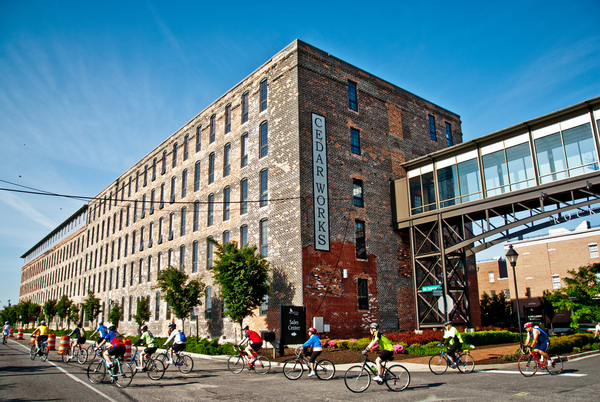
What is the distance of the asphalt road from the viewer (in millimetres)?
10352

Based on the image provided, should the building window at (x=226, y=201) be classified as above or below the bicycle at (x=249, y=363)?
above

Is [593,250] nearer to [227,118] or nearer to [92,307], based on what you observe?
[227,118]

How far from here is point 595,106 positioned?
2059cm

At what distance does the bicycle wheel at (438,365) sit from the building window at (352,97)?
18126 mm

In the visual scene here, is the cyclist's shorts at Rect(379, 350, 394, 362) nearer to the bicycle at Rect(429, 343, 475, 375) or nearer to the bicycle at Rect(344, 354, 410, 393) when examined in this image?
the bicycle at Rect(344, 354, 410, 393)

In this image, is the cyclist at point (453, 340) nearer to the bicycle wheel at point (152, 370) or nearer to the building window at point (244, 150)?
the bicycle wheel at point (152, 370)

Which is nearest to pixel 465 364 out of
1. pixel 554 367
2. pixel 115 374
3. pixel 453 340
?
pixel 453 340

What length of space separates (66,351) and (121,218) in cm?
3159

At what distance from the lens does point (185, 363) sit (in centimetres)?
1619

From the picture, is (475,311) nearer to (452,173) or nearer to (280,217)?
(452,173)

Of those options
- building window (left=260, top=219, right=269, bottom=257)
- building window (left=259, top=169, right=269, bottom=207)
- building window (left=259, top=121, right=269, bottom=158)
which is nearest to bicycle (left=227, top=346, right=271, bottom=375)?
building window (left=260, top=219, right=269, bottom=257)

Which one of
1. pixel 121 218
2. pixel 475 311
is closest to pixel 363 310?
pixel 475 311

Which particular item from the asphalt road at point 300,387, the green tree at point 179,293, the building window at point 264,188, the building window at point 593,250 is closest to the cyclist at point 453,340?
the asphalt road at point 300,387

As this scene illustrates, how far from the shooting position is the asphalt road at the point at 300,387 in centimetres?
1035
